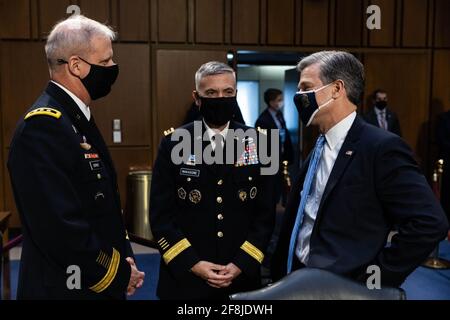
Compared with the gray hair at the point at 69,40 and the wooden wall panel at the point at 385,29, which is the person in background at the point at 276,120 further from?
the gray hair at the point at 69,40

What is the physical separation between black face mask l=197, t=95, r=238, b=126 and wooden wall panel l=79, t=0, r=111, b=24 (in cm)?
417

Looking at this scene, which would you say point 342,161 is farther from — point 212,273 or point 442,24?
point 442,24

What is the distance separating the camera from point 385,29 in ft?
21.6

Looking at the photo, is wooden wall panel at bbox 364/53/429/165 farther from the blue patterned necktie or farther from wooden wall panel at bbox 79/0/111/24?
the blue patterned necktie

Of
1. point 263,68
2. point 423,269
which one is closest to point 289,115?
point 263,68

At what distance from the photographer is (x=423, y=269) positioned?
4543 millimetres

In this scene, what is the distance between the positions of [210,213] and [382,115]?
15.6 ft

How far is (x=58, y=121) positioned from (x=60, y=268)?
1.68 feet

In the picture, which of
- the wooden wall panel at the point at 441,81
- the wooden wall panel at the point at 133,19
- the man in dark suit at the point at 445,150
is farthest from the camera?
the wooden wall panel at the point at 441,81

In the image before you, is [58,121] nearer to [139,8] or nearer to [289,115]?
[139,8]

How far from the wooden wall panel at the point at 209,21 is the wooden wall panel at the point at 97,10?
1.15m

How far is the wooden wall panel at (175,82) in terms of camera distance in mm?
6059

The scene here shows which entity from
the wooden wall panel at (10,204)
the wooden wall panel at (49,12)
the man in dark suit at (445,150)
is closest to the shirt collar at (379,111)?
the man in dark suit at (445,150)

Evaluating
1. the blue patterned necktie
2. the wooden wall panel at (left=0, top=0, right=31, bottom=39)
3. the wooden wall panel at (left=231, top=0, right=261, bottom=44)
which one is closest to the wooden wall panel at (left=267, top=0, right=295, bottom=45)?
the wooden wall panel at (left=231, top=0, right=261, bottom=44)
